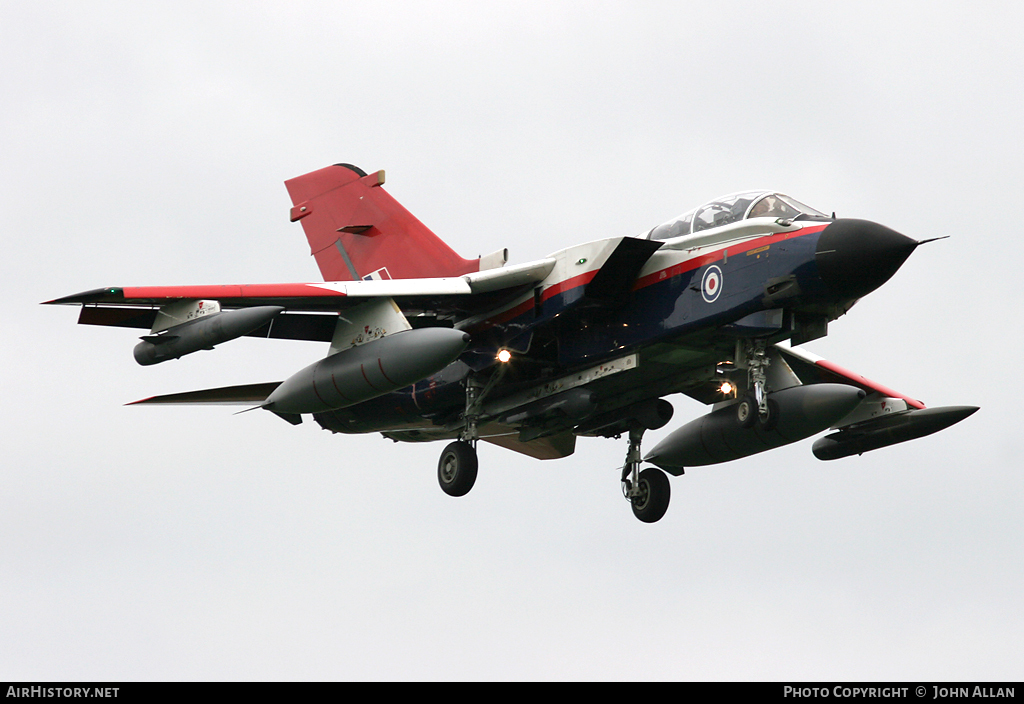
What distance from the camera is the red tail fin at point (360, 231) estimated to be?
86.3ft

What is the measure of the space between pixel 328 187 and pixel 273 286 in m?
6.76

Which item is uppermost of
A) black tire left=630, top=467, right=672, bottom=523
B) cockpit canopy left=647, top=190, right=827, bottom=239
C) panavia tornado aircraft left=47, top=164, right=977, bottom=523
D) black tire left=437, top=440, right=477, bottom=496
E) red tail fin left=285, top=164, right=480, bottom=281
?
red tail fin left=285, top=164, right=480, bottom=281

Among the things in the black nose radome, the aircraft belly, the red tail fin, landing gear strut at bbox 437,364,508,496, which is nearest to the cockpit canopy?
the aircraft belly

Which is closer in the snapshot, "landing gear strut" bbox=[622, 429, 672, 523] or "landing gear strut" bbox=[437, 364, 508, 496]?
"landing gear strut" bbox=[437, 364, 508, 496]

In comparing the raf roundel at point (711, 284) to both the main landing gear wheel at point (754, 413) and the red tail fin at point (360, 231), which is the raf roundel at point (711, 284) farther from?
the red tail fin at point (360, 231)

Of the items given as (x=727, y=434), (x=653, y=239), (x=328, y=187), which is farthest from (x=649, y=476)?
(x=328, y=187)

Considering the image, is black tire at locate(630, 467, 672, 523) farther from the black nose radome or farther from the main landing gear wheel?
the black nose radome

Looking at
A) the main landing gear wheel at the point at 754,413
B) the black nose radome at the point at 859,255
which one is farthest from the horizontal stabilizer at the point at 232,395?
the black nose radome at the point at 859,255

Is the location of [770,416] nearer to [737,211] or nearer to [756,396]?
[756,396]

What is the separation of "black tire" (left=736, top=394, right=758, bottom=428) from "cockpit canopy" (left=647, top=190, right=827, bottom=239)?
2772mm

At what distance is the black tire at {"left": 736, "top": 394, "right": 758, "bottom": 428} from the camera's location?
69.5 ft

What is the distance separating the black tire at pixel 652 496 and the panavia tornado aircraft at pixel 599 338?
0.08 feet

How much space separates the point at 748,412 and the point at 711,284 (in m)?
2.08
